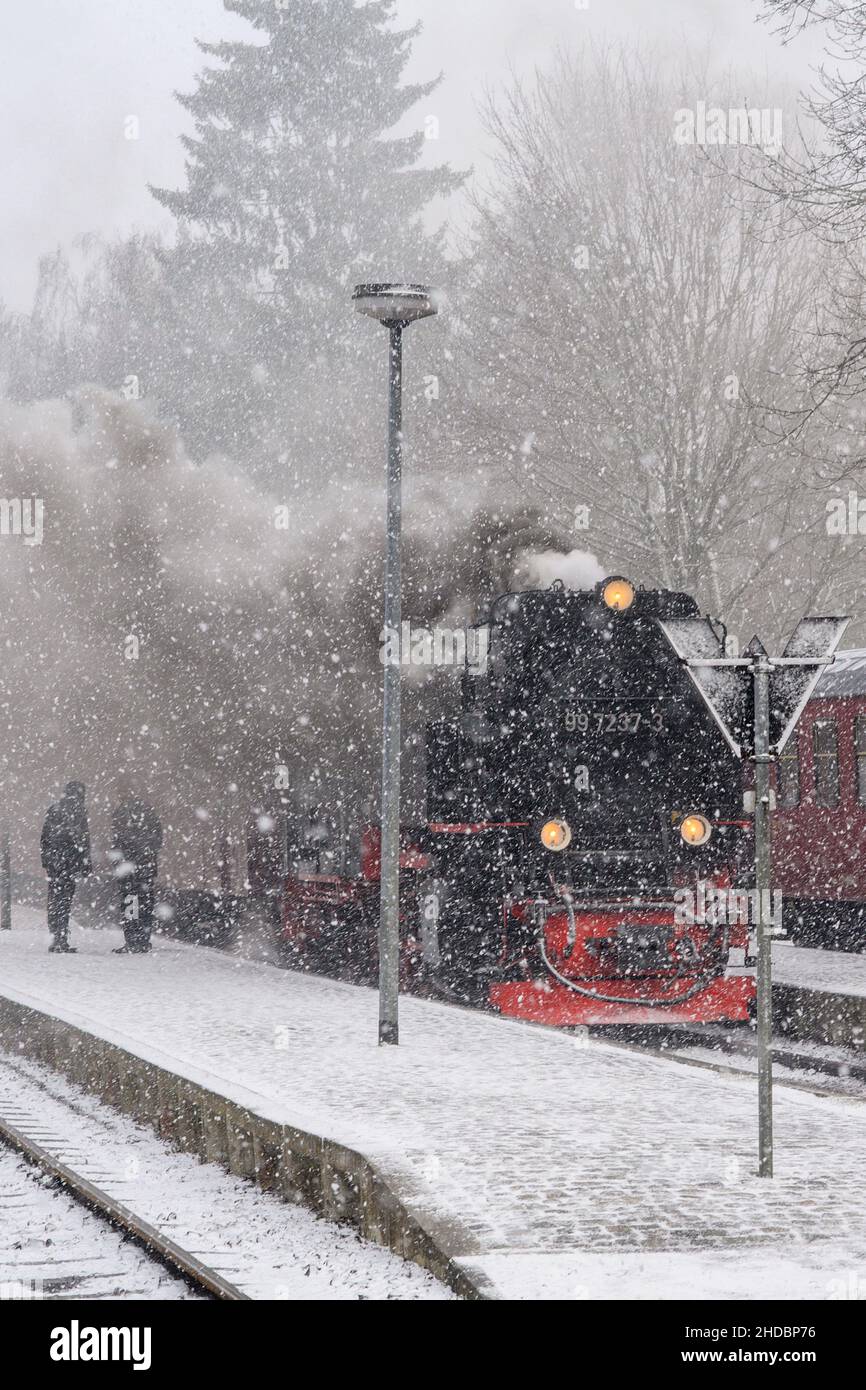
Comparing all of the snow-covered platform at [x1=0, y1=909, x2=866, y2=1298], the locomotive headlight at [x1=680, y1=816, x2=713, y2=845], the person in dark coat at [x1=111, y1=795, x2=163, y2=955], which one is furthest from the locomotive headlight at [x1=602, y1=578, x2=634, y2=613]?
the person in dark coat at [x1=111, y1=795, x2=163, y2=955]

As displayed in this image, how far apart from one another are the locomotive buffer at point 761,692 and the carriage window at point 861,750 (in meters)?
11.7

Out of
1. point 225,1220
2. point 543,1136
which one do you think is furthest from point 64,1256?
point 543,1136

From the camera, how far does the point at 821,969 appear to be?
16141 millimetres

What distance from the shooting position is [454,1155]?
7.55 metres

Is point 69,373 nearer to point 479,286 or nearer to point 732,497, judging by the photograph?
point 479,286

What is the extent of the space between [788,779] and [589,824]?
799 cm

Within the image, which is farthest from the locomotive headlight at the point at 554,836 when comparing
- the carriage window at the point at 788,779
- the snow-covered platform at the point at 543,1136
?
the carriage window at the point at 788,779

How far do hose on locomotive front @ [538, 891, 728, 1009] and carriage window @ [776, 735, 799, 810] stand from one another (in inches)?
307

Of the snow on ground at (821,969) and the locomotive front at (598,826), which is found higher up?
the locomotive front at (598,826)

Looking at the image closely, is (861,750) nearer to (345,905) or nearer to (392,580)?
(345,905)

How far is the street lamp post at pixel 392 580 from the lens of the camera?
1180 cm

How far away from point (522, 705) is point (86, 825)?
6.97 metres

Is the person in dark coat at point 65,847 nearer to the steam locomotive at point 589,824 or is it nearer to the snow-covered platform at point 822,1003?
the steam locomotive at point 589,824

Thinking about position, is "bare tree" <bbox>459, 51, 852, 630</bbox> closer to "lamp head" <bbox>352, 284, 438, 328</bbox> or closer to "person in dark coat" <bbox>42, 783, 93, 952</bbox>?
"person in dark coat" <bbox>42, 783, 93, 952</bbox>
